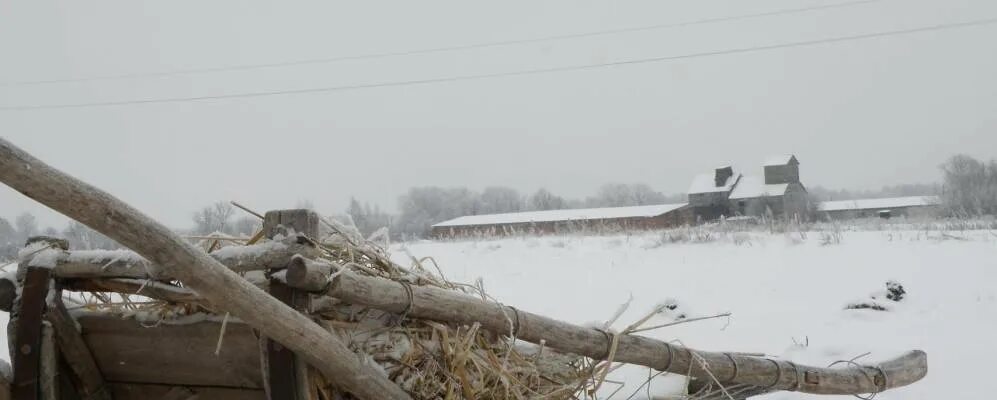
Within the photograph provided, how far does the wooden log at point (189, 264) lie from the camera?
53.3 inches

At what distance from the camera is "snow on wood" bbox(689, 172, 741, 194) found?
54.4m

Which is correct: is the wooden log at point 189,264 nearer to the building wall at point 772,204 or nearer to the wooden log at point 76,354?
the wooden log at point 76,354

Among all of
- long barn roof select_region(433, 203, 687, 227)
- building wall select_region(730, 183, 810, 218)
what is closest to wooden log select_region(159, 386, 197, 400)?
long barn roof select_region(433, 203, 687, 227)

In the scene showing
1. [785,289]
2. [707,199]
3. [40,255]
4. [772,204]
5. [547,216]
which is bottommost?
[772,204]

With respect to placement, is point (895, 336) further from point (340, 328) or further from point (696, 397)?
point (340, 328)

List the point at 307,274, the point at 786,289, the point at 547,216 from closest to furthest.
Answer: the point at 307,274 → the point at 786,289 → the point at 547,216

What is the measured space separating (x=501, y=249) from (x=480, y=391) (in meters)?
11.6

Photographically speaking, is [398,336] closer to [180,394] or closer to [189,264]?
[180,394]

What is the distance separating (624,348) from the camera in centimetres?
280

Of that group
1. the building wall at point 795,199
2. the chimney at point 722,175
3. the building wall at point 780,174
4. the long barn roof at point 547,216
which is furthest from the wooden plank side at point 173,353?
the building wall at point 780,174

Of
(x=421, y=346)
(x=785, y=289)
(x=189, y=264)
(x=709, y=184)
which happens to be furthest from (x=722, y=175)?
(x=189, y=264)

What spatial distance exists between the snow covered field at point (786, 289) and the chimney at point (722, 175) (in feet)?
142

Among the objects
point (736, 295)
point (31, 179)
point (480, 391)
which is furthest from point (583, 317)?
point (31, 179)

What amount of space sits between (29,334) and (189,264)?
695 millimetres
